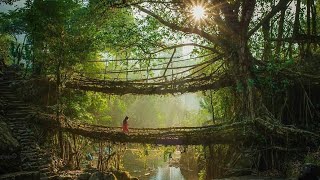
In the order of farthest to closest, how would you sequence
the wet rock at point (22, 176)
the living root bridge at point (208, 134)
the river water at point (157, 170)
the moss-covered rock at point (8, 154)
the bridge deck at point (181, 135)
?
the river water at point (157, 170) → the moss-covered rock at point (8, 154) → the bridge deck at point (181, 135) → the wet rock at point (22, 176) → the living root bridge at point (208, 134)

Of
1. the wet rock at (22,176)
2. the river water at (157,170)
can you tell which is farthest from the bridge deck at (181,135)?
the river water at (157,170)

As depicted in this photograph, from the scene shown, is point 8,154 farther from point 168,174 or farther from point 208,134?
point 168,174

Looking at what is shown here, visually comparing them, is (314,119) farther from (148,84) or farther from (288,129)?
(148,84)

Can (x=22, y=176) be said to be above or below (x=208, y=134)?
below

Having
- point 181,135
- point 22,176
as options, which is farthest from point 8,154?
point 181,135

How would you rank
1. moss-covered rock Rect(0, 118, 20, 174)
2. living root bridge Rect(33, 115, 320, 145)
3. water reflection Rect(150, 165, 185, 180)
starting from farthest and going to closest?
1. water reflection Rect(150, 165, 185, 180)
2. moss-covered rock Rect(0, 118, 20, 174)
3. living root bridge Rect(33, 115, 320, 145)

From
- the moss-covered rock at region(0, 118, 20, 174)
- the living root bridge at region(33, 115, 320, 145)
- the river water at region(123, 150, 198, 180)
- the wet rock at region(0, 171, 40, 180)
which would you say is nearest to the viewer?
the living root bridge at region(33, 115, 320, 145)

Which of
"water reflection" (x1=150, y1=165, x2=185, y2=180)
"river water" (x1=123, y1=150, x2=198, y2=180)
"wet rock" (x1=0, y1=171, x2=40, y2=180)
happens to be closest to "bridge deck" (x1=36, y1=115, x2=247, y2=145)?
"wet rock" (x1=0, y1=171, x2=40, y2=180)

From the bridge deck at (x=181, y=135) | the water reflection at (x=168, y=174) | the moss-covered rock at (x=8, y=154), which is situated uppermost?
the bridge deck at (x=181, y=135)

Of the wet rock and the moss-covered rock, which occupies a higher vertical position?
the moss-covered rock

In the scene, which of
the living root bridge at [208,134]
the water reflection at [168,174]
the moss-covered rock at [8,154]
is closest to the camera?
the living root bridge at [208,134]

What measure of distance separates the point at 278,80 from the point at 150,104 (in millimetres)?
38170

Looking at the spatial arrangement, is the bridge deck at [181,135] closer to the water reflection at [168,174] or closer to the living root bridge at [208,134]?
the living root bridge at [208,134]

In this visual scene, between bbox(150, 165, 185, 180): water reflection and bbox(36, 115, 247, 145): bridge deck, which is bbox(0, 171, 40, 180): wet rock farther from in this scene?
bbox(150, 165, 185, 180): water reflection
